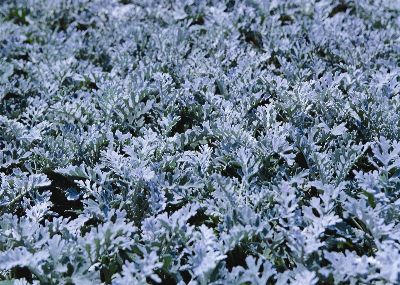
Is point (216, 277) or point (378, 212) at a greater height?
point (378, 212)

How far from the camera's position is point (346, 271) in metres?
2.06

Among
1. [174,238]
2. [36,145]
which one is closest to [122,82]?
[36,145]

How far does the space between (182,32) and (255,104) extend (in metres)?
1.22

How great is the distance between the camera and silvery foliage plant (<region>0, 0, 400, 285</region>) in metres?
2.21

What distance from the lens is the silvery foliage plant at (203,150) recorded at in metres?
2.21

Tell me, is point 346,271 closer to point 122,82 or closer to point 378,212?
point 378,212

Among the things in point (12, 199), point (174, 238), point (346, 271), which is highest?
point (346, 271)

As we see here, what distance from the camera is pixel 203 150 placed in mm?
2947

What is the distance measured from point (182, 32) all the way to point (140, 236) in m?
2.13

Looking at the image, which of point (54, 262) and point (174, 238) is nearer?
point (54, 262)

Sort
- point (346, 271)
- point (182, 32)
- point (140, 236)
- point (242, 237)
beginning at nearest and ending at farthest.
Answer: point (346, 271), point (242, 237), point (140, 236), point (182, 32)

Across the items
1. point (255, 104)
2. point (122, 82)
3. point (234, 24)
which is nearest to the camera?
point (255, 104)

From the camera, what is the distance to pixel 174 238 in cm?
231

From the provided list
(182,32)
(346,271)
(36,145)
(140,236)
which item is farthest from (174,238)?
(182,32)
